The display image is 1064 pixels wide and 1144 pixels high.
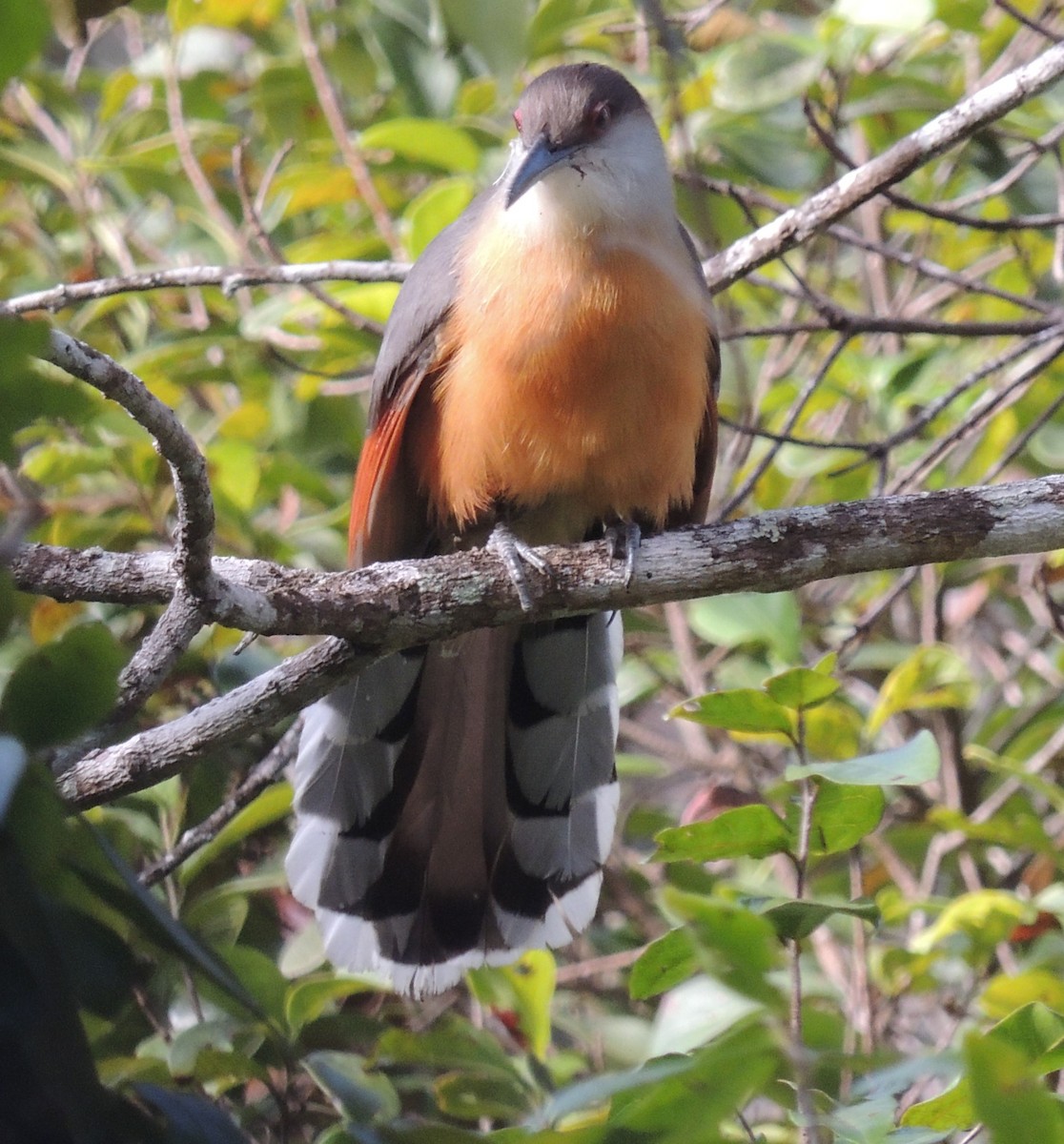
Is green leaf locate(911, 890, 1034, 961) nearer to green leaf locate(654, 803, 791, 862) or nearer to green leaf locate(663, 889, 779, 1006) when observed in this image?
green leaf locate(654, 803, 791, 862)

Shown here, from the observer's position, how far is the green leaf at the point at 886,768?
2.15 m

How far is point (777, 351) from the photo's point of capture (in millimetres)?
4586

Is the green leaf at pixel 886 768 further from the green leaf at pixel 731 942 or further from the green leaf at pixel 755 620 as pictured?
the green leaf at pixel 755 620

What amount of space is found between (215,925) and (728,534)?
5.11 feet

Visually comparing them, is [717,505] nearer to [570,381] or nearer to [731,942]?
[570,381]

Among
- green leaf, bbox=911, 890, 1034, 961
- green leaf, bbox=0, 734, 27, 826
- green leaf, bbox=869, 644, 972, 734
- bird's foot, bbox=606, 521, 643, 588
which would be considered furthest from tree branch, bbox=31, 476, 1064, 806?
green leaf, bbox=0, 734, 27, 826

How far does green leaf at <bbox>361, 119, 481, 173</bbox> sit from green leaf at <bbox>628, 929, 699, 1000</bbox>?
8.36ft

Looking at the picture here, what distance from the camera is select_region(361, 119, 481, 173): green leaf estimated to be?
152 inches

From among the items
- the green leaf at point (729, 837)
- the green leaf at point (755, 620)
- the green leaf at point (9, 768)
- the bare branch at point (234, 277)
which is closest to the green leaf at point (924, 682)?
the green leaf at point (755, 620)

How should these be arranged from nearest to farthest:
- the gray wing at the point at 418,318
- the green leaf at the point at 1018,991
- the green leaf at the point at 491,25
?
1. the green leaf at the point at 1018,991
2. the green leaf at the point at 491,25
3. the gray wing at the point at 418,318

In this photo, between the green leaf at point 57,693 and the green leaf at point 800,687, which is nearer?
the green leaf at point 57,693

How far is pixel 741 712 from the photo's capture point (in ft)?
7.91

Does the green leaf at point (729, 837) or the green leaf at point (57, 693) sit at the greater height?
the green leaf at point (57, 693)

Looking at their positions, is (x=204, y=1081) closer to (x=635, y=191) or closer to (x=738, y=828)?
(x=738, y=828)
